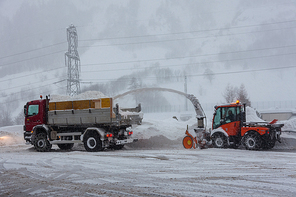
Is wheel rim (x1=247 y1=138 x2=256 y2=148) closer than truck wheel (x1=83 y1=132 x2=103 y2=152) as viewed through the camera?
Yes

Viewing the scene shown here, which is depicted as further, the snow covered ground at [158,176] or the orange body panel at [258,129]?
the orange body panel at [258,129]

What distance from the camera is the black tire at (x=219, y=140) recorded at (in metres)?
13.3

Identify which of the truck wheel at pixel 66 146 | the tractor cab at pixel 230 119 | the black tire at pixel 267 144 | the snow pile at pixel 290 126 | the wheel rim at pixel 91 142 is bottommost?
the truck wheel at pixel 66 146

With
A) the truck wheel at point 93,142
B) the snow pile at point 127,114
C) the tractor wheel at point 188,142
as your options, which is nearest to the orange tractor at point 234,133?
the tractor wheel at point 188,142

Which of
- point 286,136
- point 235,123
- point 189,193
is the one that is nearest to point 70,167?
point 189,193

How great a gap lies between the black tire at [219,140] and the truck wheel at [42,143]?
27.2 ft

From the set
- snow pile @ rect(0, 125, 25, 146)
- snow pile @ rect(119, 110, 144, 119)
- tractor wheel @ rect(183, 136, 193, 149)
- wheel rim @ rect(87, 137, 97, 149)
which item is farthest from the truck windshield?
snow pile @ rect(0, 125, 25, 146)

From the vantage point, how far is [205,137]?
1362 centimetres

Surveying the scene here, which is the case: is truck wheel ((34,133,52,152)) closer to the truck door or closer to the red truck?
the red truck

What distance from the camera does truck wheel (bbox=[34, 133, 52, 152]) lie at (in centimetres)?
1451

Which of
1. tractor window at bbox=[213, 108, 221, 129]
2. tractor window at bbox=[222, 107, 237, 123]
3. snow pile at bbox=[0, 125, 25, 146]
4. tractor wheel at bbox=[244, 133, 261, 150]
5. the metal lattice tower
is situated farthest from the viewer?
the metal lattice tower

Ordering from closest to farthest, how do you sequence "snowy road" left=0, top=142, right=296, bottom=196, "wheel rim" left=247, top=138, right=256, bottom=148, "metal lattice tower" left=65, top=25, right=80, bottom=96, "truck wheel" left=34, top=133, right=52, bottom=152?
1. "snowy road" left=0, top=142, right=296, bottom=196
2. "wheel rim" left=247, top=138, right=256, bottom=148
3. "truck wheel" left=34, top=133, right=52, bottom=152
4. "metal lattice tower" left=65, top=25, right=80, bottom=96

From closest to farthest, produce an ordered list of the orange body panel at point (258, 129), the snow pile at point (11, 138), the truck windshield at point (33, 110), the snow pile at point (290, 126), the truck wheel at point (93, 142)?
the orange body panel at point (258, 129), the truck wheel at point (93, 142), the truck windshield at point (33, 110), the snow pile at point (290, 126), the snow pile at point (11, 138)

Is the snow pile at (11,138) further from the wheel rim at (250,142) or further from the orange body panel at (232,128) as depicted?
the wheel rim at (250,142)
